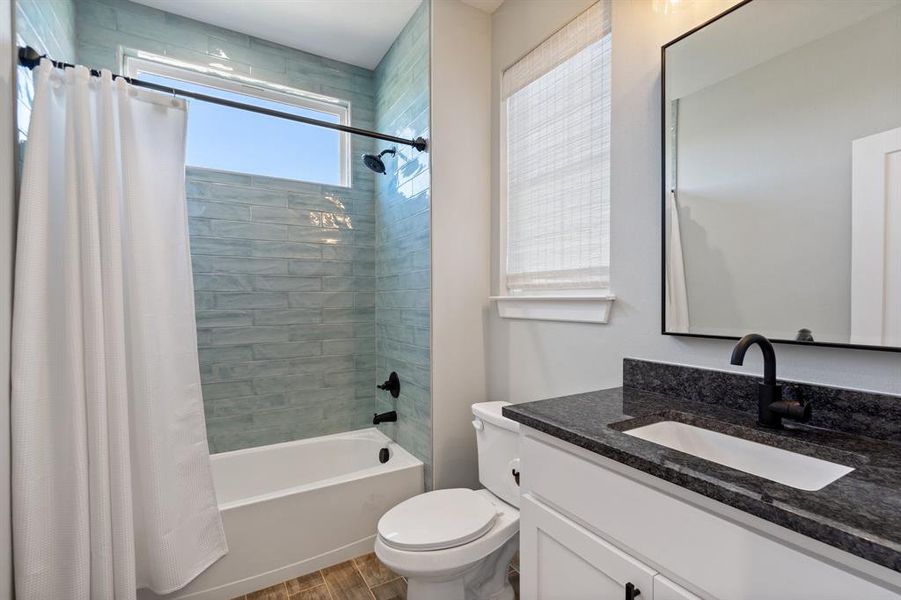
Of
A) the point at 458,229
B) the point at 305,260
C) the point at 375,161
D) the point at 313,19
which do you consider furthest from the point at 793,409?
the point at 313,19

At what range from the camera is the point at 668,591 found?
730 millimetres

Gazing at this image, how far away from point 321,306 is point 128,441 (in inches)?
51.6

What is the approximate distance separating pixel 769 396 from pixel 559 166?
3.82 ft

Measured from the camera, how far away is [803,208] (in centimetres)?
101

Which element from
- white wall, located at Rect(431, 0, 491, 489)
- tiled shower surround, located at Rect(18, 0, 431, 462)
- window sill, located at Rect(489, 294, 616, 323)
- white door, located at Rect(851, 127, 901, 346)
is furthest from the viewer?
tiled shower surround, located at Rect(18, 0, 431, 462)

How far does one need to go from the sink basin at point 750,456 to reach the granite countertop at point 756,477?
0.06 feet

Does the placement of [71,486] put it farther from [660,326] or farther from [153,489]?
[660,326]

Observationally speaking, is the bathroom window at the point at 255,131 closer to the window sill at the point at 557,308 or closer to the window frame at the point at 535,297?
the window frame at the point at 535,297

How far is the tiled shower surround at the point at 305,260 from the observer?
6.91 ft

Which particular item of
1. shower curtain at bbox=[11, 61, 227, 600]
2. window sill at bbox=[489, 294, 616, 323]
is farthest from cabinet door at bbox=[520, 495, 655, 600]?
shower curtain at bbox=[11, 61, 227, 600]

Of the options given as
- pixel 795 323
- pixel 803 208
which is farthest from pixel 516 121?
pixel 795 323

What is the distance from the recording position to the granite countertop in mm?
538

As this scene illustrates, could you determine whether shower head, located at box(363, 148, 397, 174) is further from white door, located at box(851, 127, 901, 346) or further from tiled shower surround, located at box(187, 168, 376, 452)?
white door, located at box(851, 127, 901, 346)

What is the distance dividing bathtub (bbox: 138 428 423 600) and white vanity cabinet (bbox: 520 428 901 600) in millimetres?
1026
